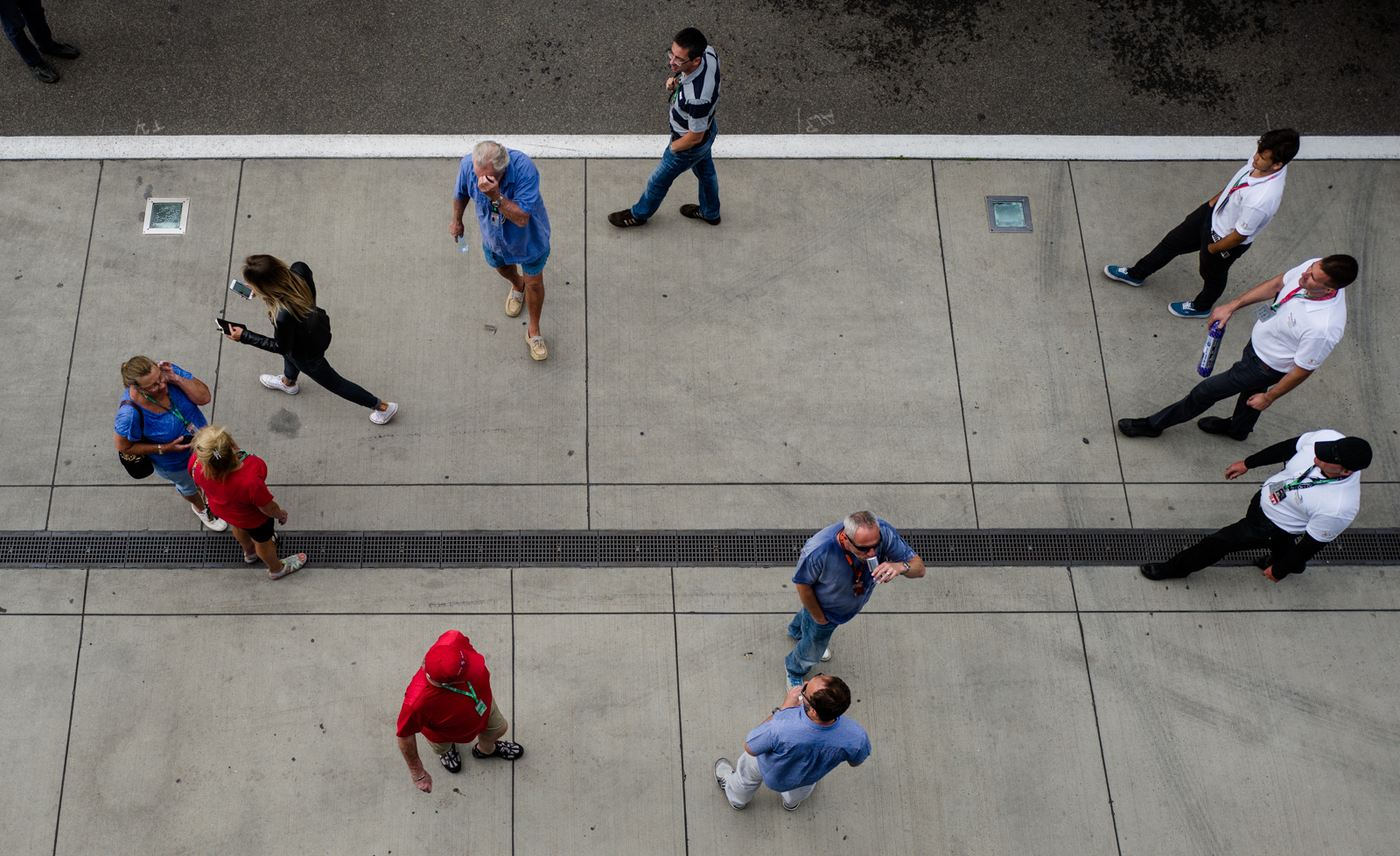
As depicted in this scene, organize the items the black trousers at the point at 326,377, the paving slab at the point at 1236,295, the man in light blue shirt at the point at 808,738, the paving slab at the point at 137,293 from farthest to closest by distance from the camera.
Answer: the paving slab at the point at 1236,295 < the paving slab at the point at 137,293 < the black trousers at the point at 326,377 < the man in light blue shirt at the point at 808,738

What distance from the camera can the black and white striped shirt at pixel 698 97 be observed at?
5781mm

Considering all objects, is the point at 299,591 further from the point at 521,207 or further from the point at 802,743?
the point at 802,743

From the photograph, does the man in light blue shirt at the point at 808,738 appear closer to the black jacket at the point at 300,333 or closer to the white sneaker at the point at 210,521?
the black jacket at the point at 300,333

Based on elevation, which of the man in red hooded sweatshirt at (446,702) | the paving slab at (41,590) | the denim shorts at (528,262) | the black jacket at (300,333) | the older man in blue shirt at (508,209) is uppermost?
the older man in blue shirt at (508,209)

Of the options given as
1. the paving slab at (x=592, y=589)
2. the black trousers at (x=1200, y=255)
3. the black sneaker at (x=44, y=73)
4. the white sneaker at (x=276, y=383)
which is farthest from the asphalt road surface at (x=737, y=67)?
the paving slab at (x=592, y=589)

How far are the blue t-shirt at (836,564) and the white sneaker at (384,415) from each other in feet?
9.90

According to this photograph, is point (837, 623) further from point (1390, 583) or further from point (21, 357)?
point (21, 357)

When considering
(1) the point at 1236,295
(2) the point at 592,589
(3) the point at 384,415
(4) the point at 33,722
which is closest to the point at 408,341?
Answer: (3) the point at 384,415

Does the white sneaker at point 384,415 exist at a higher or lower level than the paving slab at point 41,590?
higher

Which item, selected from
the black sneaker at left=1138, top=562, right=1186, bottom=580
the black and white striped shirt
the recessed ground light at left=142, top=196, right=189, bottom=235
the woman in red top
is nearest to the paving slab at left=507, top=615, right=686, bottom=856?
the woman in red top

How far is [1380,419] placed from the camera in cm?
648

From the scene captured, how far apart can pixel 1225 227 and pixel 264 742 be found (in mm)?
6746

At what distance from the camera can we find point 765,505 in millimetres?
6062

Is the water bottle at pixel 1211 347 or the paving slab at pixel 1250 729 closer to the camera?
the paving slab at pixel 1250 729
